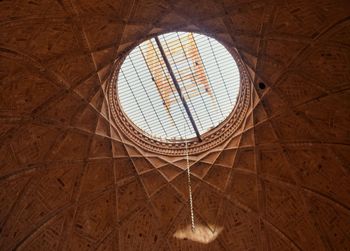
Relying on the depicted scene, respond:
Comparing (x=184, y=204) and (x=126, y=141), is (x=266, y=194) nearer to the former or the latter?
(x=184, y=204)

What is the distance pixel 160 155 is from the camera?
1800cm

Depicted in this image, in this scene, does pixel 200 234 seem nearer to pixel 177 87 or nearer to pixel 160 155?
pixel 160 155

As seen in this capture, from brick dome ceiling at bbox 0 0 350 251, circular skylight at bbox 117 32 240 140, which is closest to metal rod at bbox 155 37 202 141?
circular skylight at bbox 117 32 240 140

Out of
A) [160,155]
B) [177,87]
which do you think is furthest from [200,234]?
[177,87]

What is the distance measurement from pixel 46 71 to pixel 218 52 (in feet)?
21.1

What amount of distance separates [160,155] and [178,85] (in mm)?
3012

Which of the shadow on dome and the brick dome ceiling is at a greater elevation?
the brick dome ceiling

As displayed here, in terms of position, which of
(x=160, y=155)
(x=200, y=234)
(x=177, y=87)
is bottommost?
(x=200, y=234)

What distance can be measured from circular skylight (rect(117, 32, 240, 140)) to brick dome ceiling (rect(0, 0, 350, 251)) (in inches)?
51.4

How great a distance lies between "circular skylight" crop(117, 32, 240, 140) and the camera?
650 inches

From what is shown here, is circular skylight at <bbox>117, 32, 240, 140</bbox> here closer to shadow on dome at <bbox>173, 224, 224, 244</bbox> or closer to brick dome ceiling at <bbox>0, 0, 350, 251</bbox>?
brick dome ceiling at <bbox>0, 0, 350, 251</bbox>

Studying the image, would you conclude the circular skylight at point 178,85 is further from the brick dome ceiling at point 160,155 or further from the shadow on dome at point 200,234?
the shadow on dome at point 200,234

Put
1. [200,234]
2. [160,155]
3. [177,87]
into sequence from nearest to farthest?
[177,87]
[160,155]
[200,234]

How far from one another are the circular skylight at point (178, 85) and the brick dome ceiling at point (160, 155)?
1.31m
